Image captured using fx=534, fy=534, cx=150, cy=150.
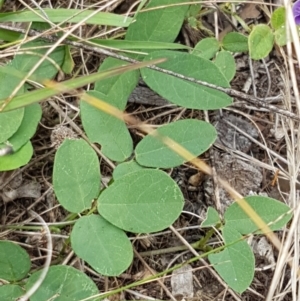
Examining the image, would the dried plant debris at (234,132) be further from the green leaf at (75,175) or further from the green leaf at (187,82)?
the green leaf at (75,175)

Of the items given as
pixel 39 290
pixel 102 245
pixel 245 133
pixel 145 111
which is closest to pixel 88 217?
pixel 102 245

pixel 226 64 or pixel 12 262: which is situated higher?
pixel 226 64

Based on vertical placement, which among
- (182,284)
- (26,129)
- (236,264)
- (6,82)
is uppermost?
(6,82)

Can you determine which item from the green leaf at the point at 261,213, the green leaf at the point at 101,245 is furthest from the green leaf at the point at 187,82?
the green leaf at the point at 101,245

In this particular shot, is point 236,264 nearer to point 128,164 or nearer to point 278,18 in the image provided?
point 128,164

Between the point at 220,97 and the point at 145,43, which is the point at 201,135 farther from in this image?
the point at 145,43

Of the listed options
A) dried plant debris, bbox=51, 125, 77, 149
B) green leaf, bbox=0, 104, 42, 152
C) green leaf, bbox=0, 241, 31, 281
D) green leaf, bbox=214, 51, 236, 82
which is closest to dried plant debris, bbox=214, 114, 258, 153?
green leaf, bbox=214, 51, 236, 82

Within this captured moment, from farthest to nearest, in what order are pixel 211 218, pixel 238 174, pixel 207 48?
pixel 238 174 → pixel 207 48 → pixel 211 218

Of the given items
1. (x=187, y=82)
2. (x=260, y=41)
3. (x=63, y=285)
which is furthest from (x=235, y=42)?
(x=63, y=285)
